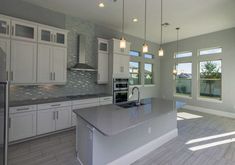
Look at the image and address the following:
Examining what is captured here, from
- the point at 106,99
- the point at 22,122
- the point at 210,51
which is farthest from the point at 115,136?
the point at 210,51

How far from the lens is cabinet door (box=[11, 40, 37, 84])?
311 centimetres

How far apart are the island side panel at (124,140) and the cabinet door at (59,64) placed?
2497 millimetres

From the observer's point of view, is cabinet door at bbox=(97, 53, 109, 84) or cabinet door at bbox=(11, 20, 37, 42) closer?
cabinet door at bbox=(11, 20, 37, 42)

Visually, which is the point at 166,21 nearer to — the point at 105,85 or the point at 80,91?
the point at 105,85

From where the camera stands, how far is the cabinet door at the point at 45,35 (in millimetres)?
3479

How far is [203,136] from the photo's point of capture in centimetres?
354

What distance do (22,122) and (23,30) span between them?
2.19 meters

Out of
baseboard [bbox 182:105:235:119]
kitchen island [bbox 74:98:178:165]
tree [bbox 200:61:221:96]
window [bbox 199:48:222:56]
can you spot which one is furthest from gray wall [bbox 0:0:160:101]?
baseboard [bbox 182:105:235:119]

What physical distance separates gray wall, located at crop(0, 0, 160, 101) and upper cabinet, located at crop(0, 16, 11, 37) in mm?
504

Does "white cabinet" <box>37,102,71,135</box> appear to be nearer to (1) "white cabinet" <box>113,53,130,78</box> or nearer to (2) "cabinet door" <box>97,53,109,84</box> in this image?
(2) "cabinet door" <box>97,53,109,84</box>

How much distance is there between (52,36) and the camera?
369 centimetres

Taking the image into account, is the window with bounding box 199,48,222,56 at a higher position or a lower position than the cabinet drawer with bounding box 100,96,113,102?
higher

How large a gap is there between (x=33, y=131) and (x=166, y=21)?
5073 mm

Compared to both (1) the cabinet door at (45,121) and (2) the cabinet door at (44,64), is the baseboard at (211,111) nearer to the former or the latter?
(1) the cabinet door at (45,121)
